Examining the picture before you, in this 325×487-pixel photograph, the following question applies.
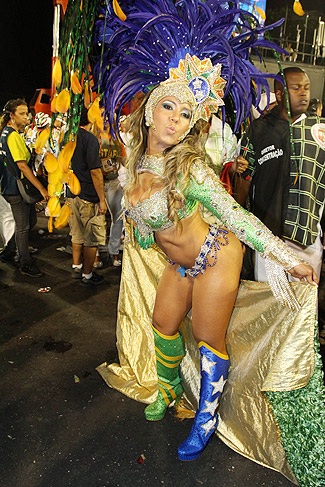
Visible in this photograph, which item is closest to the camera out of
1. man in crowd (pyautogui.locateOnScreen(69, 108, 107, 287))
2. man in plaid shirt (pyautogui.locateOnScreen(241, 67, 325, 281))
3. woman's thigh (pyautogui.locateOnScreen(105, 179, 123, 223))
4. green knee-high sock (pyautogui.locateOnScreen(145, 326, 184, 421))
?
green knee-high sock (pyautogui.locateOnScreen(145, 326, 184, 421))

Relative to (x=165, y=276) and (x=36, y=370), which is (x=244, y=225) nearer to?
(x=165, y=276)

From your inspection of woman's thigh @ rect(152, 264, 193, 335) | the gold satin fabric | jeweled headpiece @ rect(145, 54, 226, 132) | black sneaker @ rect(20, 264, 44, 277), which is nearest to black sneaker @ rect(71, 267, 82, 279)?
black sneaker @ rect(20, 264, 44, 277)

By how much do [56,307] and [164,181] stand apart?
2398mm

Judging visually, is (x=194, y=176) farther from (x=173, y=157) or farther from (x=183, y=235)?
(x=183, y=235)

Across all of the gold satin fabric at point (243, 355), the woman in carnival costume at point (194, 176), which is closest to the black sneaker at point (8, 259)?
the gold satin fabric at point (243, 355)

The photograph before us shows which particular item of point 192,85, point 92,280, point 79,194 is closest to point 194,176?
point 192,85

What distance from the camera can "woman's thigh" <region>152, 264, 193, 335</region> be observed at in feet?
7.54

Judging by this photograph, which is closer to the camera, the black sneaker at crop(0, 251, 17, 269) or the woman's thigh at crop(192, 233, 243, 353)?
the woman's thigh at crop(192, 233, 243, 353)

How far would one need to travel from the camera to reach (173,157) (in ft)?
6.54

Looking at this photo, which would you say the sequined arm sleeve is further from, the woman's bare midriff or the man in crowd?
the man in crowd

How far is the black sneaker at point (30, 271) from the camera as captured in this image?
15.6ft

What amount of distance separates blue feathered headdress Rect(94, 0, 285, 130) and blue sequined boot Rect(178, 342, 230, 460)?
1182 mm

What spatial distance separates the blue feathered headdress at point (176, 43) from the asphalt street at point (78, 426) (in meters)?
1.74

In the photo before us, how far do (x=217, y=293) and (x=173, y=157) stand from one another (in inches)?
26.4
